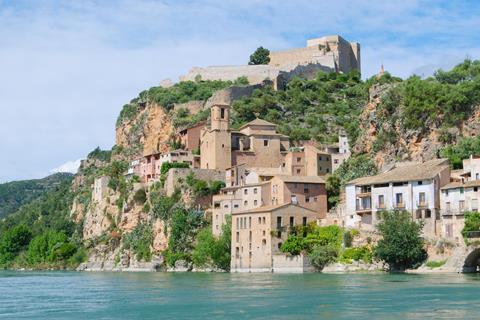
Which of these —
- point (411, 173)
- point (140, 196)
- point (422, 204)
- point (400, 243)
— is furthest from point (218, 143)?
point (400, 243)

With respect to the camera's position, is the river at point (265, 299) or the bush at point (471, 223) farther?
the bush at point (471, 223)

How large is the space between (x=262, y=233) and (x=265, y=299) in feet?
93.3

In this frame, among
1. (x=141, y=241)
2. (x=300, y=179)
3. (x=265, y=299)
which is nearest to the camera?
(x=265, y=299)

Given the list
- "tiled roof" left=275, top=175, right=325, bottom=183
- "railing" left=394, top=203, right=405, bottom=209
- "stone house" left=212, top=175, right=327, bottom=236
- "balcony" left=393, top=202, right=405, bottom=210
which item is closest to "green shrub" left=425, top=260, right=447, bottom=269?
"balcony" left=393, top=202, right=405, bottom=210

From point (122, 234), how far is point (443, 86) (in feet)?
128

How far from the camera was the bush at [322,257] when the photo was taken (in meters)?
66.4

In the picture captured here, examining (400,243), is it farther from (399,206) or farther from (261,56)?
(261,56)

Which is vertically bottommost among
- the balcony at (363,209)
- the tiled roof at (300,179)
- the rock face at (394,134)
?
the balcony at (363,209)

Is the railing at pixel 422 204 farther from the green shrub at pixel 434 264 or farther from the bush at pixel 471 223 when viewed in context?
the green shrub at pixel 434 264

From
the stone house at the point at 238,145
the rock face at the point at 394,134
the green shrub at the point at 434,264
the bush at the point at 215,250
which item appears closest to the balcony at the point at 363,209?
the rock face at the point at 394,134

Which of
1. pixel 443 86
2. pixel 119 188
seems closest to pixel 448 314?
pixel 443 86

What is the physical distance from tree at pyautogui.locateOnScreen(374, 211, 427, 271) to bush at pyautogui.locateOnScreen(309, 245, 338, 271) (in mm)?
A: 5058

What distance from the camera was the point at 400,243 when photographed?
6022cm

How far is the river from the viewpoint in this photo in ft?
122
